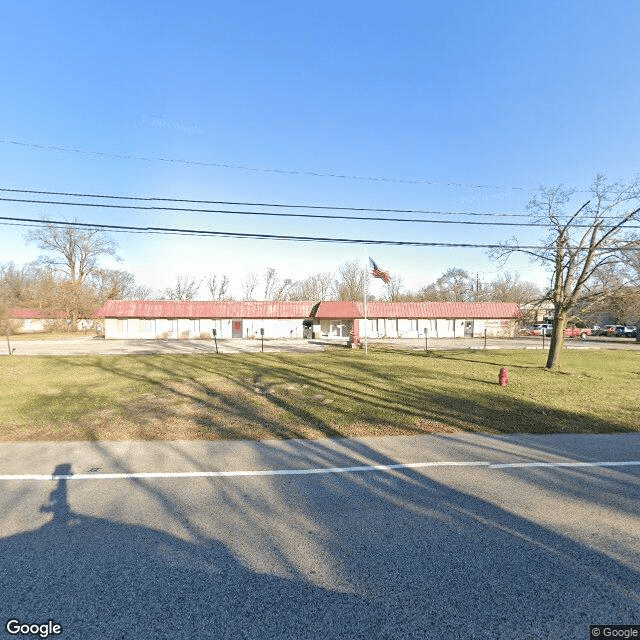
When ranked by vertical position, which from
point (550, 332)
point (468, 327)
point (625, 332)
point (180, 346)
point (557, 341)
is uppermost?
point (468, 327)

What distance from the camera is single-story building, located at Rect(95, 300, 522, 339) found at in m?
34.9

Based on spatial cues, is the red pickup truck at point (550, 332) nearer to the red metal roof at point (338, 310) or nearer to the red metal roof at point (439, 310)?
the red metal roof at point (439, 310)

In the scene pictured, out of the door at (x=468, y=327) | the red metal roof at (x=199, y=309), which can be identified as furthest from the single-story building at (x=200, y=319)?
the door at (x=468, y=327)

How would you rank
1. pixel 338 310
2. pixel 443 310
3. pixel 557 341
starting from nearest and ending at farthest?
pixel 557 341 → pixel 338 310 → pixel 443 310

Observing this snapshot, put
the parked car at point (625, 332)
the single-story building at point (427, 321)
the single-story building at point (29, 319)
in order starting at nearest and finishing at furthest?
the single-story building at point (427, 321), the parked car at point (625, 332), the single-story building at point (29, 319)

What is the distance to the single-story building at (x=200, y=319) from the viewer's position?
34.7 meters

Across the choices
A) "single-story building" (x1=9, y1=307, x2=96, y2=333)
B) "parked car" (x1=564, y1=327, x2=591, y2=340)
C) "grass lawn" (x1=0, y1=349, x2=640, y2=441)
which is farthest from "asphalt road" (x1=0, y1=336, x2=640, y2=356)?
"single-story building" (x1=9, y1=307, x2=96, y2=333)

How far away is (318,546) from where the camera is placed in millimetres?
3039

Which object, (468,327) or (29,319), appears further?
(29,319)

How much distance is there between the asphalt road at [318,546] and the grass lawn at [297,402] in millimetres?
1431

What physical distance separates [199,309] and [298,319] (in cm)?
1054

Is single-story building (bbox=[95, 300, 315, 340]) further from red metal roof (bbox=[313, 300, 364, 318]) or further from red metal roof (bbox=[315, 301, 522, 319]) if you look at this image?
red metal roof (bbox=[315, 301, 522, 319])

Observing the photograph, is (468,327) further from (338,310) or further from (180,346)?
(180,346)

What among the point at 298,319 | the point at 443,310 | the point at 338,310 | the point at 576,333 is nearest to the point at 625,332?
the point at 576,333
